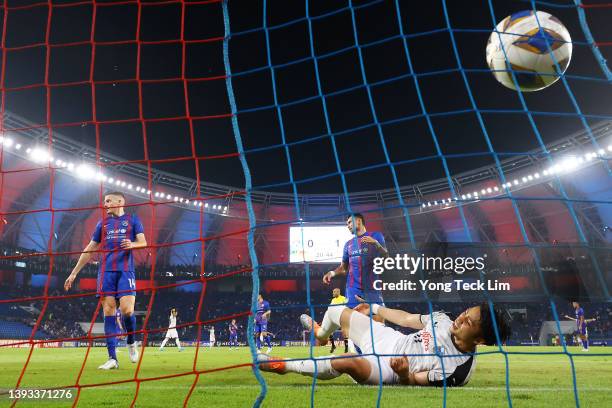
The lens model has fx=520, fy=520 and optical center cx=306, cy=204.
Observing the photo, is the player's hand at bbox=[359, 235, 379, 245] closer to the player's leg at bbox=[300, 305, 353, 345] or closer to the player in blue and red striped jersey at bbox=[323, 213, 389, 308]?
the player in blue and red striped jersey at bbox=[323, 213, 389, 308]

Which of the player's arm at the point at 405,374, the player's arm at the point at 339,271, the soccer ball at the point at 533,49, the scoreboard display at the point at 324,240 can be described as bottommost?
the player's arm at the point at 405,374

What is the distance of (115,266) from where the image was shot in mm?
6195

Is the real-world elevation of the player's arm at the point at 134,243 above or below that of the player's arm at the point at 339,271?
above

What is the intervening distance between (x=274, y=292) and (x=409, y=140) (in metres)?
14.4

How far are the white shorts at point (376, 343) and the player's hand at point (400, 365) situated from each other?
36 mm

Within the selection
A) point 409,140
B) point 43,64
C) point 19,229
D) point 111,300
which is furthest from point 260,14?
point 19,229

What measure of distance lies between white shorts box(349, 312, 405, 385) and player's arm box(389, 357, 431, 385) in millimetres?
43

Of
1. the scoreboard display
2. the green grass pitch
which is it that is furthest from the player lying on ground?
the scoreboard display

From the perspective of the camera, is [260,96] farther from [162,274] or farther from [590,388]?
[590,388]

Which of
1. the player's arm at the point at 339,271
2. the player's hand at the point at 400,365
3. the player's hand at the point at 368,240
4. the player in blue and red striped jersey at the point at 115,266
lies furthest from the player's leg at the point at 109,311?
the player's hand at the point at 400,365

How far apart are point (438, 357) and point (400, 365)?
12.6 inches

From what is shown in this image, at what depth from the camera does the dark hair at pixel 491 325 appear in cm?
370

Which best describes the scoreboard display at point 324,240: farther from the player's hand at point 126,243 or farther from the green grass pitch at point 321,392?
the green grass pitch at point 321,392

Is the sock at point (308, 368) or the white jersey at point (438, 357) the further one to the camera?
the sock at point (308, 368)
